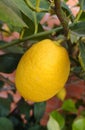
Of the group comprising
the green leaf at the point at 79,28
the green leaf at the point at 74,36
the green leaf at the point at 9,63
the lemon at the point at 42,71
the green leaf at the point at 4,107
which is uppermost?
the green leaf at the point at 74,36

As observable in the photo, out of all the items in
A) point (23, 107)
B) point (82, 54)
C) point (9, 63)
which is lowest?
point (23, 107)

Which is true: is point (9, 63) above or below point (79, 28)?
below

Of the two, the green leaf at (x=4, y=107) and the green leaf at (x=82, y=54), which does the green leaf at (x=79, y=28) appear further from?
the green leaf at (x=4, y=107)

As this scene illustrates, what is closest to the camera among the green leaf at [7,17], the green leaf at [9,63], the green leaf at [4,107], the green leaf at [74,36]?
the green leaf at [7,17]

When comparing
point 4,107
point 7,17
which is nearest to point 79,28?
point 7,17

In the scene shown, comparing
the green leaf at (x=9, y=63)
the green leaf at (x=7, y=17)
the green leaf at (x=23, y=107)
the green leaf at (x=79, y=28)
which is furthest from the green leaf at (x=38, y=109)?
the green leaf at (x=7, y=17)

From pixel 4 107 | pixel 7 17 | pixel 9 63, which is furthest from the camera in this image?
pixel 4 107

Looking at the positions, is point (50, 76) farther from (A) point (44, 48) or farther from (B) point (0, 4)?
(B) point (0, 4)

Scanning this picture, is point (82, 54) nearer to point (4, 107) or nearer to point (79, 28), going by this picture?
point (79, 28)

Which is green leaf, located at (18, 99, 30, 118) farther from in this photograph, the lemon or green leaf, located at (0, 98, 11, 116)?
the lemon

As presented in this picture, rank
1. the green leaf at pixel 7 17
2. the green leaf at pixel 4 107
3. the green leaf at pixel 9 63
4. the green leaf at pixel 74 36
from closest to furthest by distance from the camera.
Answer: the green leaf at pixel 7 17 < the green leaf at pixel 74 36 < the green leaf at pixel 9 63 < the green leaf at pixel 4 107
